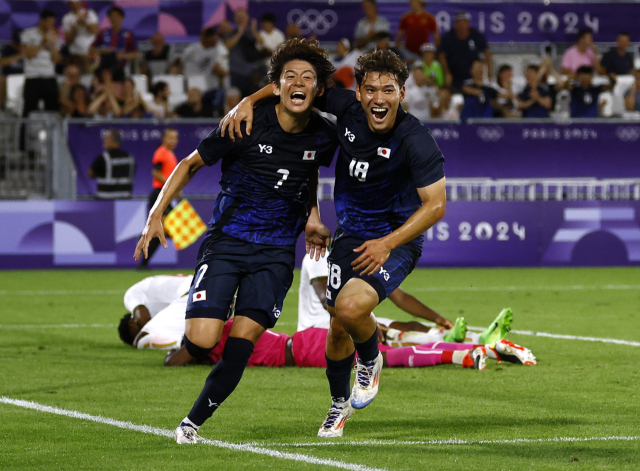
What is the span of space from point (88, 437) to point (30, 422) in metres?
0.63

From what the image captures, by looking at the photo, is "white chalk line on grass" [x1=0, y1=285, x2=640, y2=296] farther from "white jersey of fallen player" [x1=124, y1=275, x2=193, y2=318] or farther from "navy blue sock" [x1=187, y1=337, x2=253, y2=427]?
"navy blue sock" [x1=187, y1=337, x2=253, y2=427]

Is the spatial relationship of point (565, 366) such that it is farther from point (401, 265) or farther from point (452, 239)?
point (452, 239)

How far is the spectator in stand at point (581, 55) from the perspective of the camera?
21516mm

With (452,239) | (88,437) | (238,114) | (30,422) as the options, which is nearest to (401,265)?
(238,114)

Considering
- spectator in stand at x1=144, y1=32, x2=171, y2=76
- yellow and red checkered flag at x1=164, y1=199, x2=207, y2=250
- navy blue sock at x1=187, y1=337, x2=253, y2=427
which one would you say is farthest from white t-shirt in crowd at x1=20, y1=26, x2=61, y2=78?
navy blue sock at x1=187, y1=337, x2=253, y2=427

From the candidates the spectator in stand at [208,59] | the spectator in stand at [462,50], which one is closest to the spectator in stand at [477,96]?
the spectator in stand at [462,50]

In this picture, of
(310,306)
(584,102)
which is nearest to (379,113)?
(310,306)

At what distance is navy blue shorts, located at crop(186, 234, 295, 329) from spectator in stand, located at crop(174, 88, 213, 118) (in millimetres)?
13672

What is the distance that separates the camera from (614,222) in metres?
18.3

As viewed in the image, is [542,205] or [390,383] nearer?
[390,383]

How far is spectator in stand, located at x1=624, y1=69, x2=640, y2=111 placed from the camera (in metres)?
20.8

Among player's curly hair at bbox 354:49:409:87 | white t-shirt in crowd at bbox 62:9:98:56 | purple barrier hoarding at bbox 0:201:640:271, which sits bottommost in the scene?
purple barrier hoarding at bbox 0:201:640:271

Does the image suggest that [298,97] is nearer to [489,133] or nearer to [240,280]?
[240,280]

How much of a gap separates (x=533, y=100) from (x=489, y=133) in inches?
58.5
